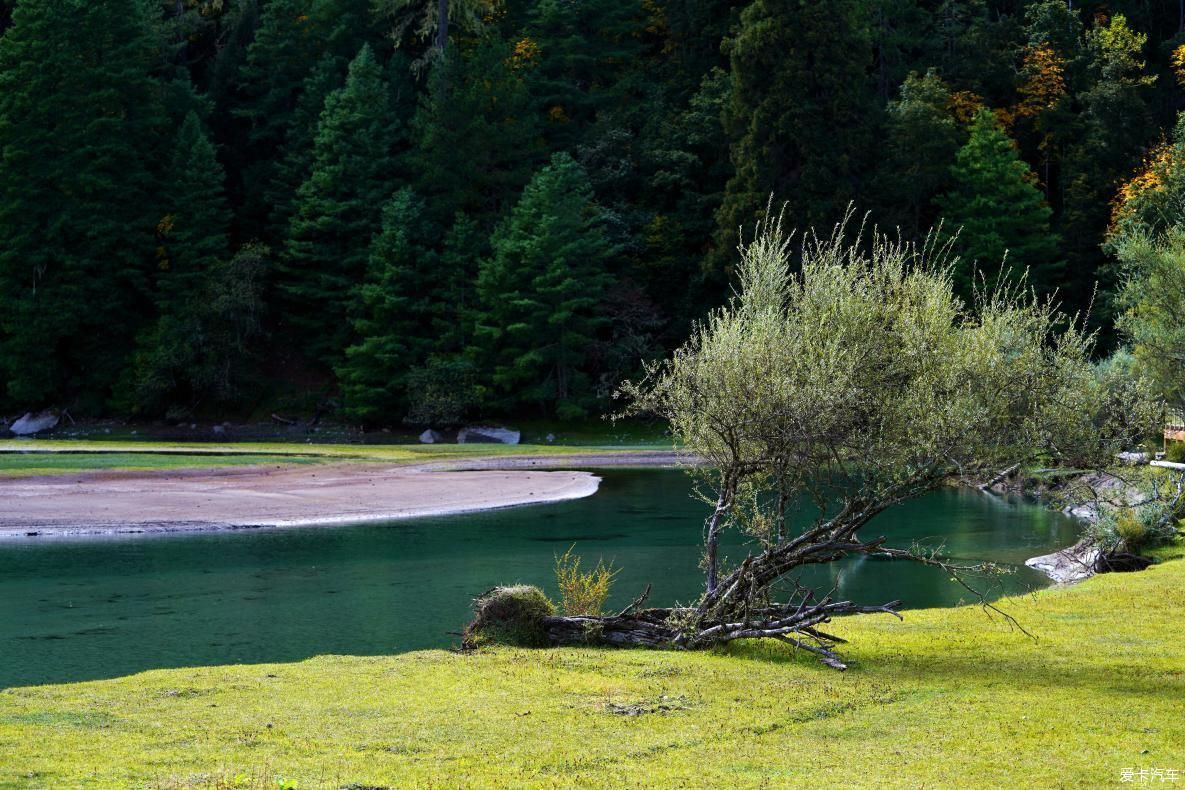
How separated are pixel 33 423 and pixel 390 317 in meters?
19.4

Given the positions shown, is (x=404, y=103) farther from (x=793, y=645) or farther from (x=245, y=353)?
(x=793, y=645)

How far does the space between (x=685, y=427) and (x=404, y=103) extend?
60707 millimetres

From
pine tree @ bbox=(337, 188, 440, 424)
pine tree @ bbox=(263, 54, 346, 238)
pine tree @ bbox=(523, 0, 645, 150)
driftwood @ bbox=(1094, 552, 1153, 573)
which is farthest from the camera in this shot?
pine tree @ bbox=(523, 0, 645, 150)

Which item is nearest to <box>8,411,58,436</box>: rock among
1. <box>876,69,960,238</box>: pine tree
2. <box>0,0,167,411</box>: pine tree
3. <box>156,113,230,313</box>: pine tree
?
<box>0,0,167,411</box>: pine tree

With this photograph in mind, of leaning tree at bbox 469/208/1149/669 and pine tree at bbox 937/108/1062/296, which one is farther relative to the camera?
pine tree at bbox 937/108/1062/296

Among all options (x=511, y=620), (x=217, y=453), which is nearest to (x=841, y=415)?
(x=511, y=620)

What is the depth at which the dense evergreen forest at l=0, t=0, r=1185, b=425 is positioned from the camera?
2484 inches

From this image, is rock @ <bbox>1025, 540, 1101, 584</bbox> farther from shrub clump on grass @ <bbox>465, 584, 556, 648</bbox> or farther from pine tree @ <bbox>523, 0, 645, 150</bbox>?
A: pine tree @ <bbox>523, 0, 645, 150</bbox>

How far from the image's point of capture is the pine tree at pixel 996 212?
63.1 metres

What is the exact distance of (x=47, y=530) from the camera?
108ft

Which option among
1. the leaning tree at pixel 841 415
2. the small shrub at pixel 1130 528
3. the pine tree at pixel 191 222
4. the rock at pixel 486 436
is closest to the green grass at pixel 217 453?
the rock at pixel 486 436

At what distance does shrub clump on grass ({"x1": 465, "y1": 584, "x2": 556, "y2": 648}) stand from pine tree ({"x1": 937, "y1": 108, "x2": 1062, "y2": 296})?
49.2 m

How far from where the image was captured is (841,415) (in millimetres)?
16438

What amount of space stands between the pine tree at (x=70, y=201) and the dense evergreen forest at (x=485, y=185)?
0.15 meters
